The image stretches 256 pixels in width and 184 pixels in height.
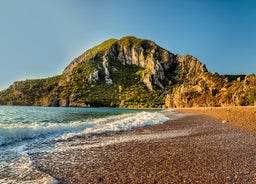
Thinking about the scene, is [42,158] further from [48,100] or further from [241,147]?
[48,100]

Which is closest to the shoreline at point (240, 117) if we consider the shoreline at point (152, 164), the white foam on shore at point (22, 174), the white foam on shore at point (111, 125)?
the white foam on shore at point (111, 125)

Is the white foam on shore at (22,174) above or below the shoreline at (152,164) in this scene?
above

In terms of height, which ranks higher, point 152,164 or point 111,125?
point 111,125

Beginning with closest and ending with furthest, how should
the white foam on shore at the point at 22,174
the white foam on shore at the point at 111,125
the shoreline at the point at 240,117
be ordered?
the white foam on shore at the point at 22,174
the white foam on shore at the point at 111,125
the shoreline at the point at 240,117

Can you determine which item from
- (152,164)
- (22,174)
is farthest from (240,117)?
(22,174)

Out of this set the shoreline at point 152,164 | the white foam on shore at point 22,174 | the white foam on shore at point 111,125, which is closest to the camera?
the white foam on shore at point 22,174

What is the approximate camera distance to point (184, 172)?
6.56 metres

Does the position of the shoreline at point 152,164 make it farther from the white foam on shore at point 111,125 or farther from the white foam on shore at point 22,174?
the white foam on shore at point 111,125

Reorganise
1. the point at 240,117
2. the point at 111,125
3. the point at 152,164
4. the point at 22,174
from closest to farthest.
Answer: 1. the point at 22,174
2. the point at 152,164
3. the point at 111,125
4. the point at 240,117

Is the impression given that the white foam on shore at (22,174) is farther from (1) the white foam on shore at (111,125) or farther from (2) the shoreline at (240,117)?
(2) the shoreline at (240,117)

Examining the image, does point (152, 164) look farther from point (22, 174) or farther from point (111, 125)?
point (111, 125)

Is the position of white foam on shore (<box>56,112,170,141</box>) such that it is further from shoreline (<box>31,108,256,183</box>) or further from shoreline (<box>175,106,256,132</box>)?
shoreline (<box>175,106,256,132</box>)

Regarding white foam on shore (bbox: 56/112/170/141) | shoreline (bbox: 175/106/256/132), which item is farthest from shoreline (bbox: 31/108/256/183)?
shoreline (bbox: 175/106/256/132)

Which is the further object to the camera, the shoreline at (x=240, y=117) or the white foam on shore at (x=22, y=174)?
the shoreline at (x=240, y=117)
